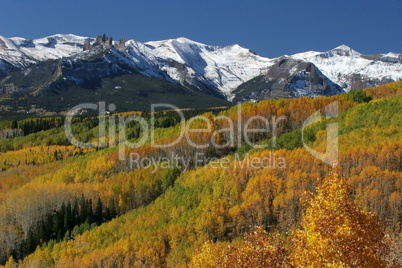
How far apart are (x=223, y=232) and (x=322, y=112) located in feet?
338

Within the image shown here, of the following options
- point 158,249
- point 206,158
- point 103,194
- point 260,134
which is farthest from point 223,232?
point 260,134

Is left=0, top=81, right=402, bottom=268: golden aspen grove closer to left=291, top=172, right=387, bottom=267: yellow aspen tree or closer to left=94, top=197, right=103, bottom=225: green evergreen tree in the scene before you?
left=94, top=197, right=103, bottom=225: green evergreen tree

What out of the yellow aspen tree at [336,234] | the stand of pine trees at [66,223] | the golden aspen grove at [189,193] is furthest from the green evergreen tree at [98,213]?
the yellow aspen tree at [336,234]

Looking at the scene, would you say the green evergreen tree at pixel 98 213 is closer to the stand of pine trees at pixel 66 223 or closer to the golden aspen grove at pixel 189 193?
the stand of pine trees at pixel 66 223

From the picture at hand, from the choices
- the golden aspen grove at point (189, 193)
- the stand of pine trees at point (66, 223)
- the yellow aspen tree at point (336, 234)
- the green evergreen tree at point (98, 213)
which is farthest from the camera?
the green evergreen tree at point (98, 213)

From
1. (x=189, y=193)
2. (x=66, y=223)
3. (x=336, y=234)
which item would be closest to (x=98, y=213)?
(x=66, y=223)

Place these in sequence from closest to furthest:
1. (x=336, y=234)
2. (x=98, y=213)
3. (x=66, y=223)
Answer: (x=336, y=234)
(x=66, y=223)
(x=98, y=213)

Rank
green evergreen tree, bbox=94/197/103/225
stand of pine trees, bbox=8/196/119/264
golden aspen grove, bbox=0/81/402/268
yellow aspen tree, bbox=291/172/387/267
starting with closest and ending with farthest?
yellow aspen tree, bbox=291/172/387/267
golden aspen grove, bbox=0/81/402/268
stand of pine trees, bbox=8/196/119/264
green evergreen tree, bbox=94/197/103/225

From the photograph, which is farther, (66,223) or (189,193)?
(189,193)

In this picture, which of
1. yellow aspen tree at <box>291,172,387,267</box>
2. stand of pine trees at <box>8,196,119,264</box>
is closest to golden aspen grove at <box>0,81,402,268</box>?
stand of pine trees at <box>8,196,119,264</box>

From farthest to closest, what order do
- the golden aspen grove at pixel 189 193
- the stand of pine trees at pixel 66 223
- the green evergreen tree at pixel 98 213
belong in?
the green evergreen tree at pixel 98 213 → the stand of pine trees at pixel 66 223 → the golden aspen grove at pixel 189 193

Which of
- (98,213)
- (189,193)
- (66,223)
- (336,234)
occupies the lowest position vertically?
(66,223)

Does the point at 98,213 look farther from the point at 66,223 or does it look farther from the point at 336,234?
the point at 336,234

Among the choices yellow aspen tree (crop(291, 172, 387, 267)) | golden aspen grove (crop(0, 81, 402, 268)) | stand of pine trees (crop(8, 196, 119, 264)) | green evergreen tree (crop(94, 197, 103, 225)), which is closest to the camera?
yellow aspen tree (crop(291, 172, 387, 267))
